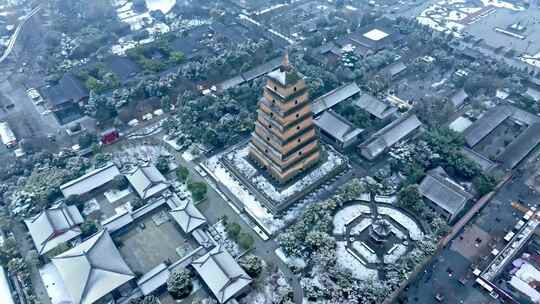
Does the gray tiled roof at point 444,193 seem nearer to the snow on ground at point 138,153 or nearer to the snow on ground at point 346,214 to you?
the snow on ground at point 346,214

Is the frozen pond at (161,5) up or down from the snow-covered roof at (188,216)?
up

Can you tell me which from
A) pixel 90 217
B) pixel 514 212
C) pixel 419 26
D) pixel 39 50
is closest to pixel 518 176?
pixel 514 212

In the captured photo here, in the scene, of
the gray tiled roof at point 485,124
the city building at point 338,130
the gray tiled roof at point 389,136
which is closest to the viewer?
the gray tiled roof at point 389,136

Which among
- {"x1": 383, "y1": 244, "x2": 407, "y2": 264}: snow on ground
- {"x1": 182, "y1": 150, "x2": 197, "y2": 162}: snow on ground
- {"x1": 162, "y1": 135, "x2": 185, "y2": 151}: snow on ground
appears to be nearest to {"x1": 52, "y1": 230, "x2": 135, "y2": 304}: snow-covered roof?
{"x1": 182, "y1": 150, "x2": 197, "y2": 162}: snow on ground

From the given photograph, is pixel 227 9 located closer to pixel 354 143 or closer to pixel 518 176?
pixel 354 143

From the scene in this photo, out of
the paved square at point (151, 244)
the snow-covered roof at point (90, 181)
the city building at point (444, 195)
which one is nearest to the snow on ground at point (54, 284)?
the paved square at point (151, 244)

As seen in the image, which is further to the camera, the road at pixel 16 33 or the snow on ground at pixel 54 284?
the road at pixel 16 33

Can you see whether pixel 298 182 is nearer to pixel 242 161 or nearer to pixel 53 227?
pixel 242 161

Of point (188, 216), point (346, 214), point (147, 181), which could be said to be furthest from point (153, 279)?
point (346, 214)
